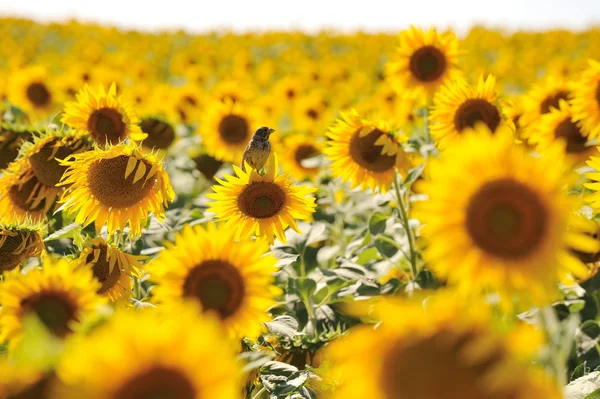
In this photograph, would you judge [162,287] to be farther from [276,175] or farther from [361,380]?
[276,175]

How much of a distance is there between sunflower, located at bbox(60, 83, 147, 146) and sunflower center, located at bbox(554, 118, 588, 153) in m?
2.28

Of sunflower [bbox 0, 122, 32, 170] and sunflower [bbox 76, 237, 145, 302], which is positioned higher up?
sunflower [bbox 0, 122, 32, 170]

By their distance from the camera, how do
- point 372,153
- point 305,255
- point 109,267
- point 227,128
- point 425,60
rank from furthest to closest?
point 227,128
point 425,60
point 305,255
point 372,153
point 109,267

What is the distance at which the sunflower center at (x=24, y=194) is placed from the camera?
2957 millimetres

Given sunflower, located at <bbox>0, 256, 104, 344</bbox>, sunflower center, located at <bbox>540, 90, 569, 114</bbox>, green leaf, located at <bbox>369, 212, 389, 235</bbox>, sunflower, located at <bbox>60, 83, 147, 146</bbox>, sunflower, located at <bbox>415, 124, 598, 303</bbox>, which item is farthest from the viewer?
sunflower center, located at <bbox>540, 90, 569, 114</bbox>

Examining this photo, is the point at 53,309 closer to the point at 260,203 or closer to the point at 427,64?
the point at 260,203

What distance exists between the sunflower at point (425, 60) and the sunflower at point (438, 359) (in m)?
3.03

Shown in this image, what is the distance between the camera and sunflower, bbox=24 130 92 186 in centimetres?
282

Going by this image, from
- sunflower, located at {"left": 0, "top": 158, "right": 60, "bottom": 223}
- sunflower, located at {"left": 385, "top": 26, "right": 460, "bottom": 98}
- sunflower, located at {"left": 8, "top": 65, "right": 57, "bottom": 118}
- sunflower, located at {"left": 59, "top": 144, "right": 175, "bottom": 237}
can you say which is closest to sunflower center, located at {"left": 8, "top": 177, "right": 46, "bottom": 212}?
sunflower, located at {"left": 0, "top": 158, "right": 60, "bottom": 223}

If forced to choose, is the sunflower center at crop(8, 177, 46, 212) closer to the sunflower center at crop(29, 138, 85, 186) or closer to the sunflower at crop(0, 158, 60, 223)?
the sunflower at crop(0, 158, 60, 223)

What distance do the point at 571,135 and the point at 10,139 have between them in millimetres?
3133

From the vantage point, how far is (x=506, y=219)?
1.35 metres

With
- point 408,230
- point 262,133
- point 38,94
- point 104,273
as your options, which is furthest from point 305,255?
point 38,94

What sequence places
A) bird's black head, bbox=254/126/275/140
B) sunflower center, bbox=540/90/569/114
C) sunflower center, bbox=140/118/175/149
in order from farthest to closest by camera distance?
sunflower center, bbox=140/118/175/149, sunflower center, bbox=540/90/569/114, bird's black head, bbox=254/126/275/140
